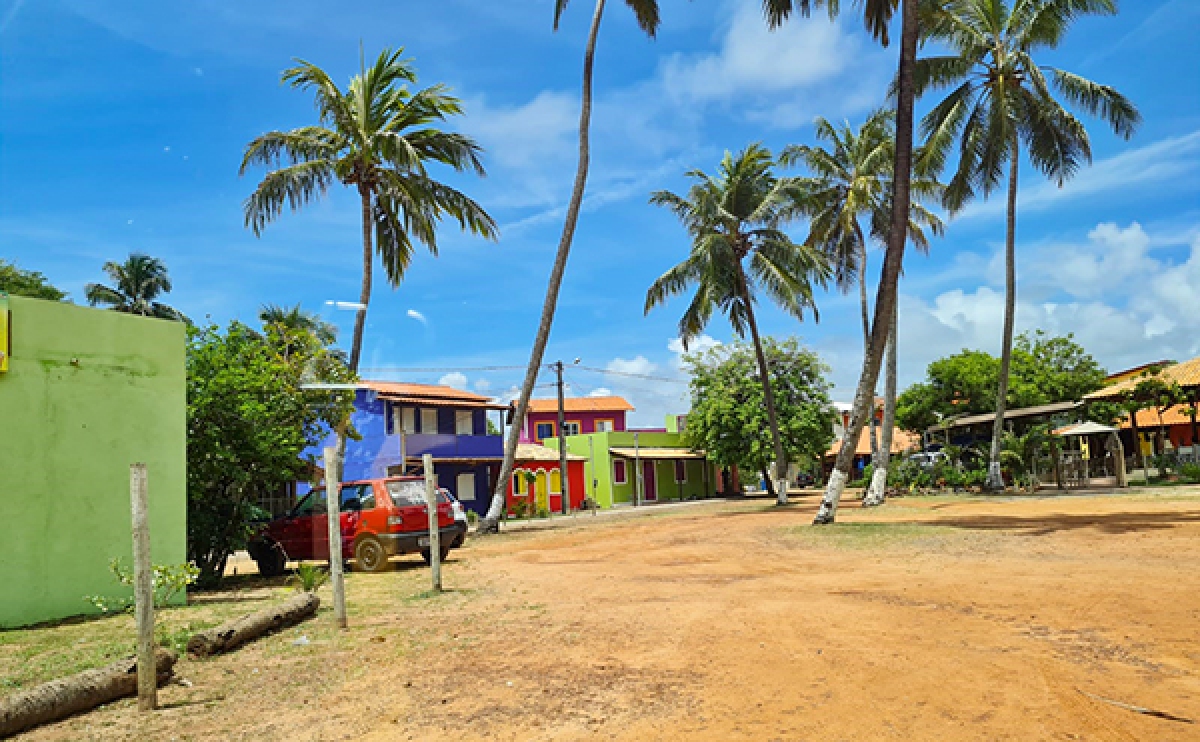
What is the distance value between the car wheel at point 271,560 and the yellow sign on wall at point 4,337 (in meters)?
6.68

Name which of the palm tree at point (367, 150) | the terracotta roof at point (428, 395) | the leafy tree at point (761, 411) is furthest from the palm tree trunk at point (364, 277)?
the leafy tree at point (761, 411)

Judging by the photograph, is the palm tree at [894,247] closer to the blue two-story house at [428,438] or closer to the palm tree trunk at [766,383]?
the palm tree trunk at [766,383]

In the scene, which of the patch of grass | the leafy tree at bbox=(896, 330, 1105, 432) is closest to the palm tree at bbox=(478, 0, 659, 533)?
the patch of grass

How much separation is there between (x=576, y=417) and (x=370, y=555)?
46.3 metres

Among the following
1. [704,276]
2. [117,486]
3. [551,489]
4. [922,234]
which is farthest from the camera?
[551,489]

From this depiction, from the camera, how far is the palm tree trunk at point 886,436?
26.0 meters

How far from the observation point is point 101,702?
562cm

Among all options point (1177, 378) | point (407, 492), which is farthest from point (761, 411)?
point (407, 492)

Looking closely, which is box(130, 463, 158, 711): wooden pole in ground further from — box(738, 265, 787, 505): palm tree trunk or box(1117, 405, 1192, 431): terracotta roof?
box(1117, 405, 1192, 431): terracotta roof

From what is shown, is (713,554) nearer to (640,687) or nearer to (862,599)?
(862,599)

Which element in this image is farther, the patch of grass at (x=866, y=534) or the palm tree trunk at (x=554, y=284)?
the palm tree trunk at (x=554, y=284)

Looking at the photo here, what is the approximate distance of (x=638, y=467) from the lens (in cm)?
4509

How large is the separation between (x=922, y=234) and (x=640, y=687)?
99.0 ft

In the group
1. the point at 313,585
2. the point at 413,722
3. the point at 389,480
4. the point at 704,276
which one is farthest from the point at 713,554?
the point at 704,276
